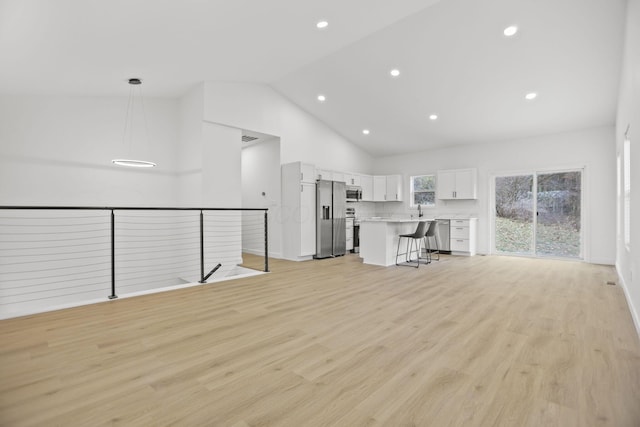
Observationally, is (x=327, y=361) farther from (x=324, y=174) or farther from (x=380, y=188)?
(x=380, y=188)

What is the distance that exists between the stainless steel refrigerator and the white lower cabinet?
8.63 ft

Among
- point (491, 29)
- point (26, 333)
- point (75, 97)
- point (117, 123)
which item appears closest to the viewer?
point (26, 333)

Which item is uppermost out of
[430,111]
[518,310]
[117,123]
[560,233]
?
[430,111]

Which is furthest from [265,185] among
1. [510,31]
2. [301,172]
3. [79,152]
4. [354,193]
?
[510,31]

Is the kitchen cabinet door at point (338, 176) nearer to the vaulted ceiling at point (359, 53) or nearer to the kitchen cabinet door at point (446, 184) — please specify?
the vaulted ceiling at point (359, 53)

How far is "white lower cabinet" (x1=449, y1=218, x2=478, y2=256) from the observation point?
7.38 metres

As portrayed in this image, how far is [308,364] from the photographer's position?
212 centimetres

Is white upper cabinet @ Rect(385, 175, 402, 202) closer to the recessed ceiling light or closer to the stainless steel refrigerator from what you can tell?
the stainless steel refrigerator

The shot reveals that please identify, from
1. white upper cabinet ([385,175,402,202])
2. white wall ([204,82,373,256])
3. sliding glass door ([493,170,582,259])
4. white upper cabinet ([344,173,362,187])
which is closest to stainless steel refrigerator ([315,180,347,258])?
white upper cabinet ([344,173,362,187])

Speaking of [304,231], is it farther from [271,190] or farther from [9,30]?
[9,30]

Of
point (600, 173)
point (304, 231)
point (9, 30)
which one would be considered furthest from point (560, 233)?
point (9, 30)

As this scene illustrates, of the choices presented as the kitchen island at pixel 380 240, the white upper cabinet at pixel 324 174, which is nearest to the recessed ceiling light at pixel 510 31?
the kitchen island at pixel 380 240

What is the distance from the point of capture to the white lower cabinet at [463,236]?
7.38 metres

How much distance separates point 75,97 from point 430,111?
6811mm
